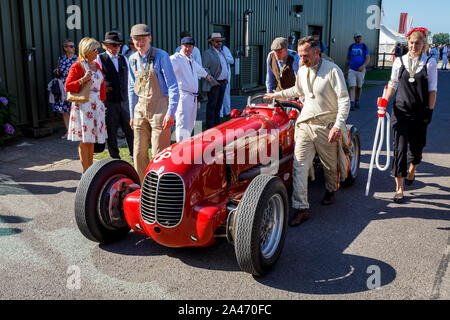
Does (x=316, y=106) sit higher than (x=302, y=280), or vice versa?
(x=316, y=106)

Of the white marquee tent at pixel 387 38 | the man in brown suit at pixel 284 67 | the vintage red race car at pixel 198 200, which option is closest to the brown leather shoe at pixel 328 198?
the vintage red race car at pixel 198 200

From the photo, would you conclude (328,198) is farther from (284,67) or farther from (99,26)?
(99,26)

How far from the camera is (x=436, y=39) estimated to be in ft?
562

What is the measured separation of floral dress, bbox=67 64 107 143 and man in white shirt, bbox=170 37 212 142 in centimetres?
161

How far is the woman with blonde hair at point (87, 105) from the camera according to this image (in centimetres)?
562

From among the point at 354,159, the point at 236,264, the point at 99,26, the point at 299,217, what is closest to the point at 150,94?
the point at 299,217

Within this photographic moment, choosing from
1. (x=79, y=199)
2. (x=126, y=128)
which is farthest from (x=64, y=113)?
(x=79, y=199)

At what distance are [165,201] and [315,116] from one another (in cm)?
208

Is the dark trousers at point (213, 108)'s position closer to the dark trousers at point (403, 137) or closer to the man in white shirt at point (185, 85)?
the man in white shirt at point (185, 85)

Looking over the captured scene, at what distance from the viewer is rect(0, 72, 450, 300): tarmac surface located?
3514 mm

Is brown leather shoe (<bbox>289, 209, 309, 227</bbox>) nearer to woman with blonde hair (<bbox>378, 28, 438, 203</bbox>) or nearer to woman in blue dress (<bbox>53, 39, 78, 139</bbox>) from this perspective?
woman with blonde hair (<bbox>378, 28, 438, 203</bbox>)

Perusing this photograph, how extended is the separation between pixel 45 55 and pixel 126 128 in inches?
132

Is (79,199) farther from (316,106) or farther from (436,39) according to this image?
(436,39)

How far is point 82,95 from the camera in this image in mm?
5719
